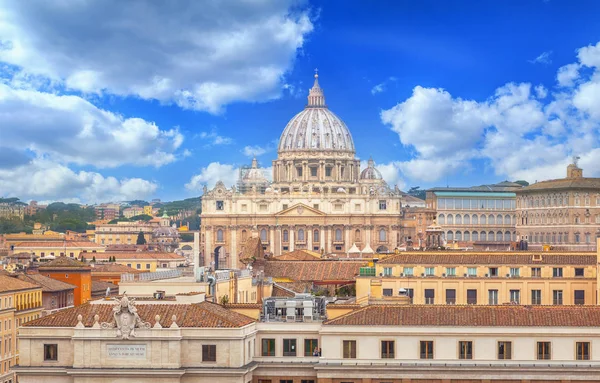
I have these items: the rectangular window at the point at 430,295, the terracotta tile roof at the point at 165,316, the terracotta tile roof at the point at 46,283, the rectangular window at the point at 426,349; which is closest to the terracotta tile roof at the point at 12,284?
the terracotta tile roof at the point at 46,283

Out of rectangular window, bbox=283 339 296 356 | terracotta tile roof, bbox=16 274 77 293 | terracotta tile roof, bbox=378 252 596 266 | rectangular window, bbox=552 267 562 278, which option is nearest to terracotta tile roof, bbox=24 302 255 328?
rectangular window, bbox=283 339 296 356

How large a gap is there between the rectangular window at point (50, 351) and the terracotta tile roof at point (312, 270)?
3441cm

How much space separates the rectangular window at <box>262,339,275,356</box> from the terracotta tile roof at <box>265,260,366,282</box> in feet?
108

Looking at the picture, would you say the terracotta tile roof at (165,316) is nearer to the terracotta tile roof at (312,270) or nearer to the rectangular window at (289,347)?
the rectangular window at (289,347)

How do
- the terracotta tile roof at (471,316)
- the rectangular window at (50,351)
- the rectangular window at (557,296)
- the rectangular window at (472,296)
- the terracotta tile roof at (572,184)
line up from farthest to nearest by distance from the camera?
the terracotta tile roof at (572,184), the rectangular window at (472,296), the rectangular window at (557,296), the rectangular window at (50,351), the terracotta tile roof at (471,316)

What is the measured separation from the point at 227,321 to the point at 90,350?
4960 mm

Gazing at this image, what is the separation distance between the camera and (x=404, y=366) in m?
56.3

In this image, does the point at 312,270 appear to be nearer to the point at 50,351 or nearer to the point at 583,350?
the point at 50,351

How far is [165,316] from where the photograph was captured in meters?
57.5

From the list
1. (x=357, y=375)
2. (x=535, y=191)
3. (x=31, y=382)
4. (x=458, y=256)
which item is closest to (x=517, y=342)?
(x=357, y=375)

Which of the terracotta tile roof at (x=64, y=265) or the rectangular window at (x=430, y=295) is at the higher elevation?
the terracotta tile roof at (x=64, y=265)

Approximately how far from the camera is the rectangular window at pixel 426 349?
5678 centimetres

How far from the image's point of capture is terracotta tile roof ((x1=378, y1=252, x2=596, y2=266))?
77562 mm

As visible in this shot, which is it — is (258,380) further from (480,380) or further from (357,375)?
(480,380)
